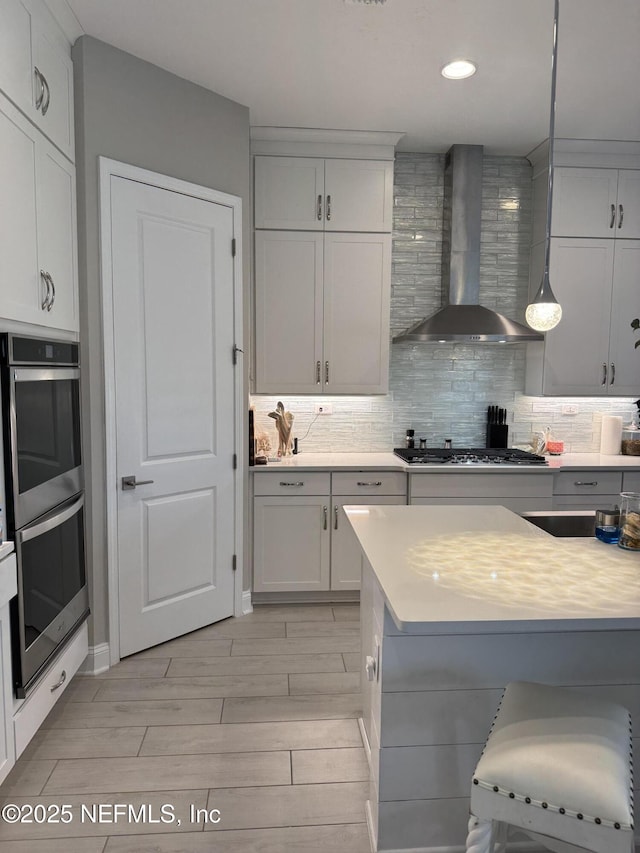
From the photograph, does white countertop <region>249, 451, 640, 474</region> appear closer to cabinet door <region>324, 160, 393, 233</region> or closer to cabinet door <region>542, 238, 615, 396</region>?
cabinet door <region>542, 238, 615, 396</region>

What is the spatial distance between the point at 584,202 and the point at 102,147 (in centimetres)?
300

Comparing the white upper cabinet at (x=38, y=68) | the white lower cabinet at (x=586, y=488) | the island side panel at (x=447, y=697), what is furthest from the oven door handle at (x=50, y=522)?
the white lower cabinet at (x=586, y=488)

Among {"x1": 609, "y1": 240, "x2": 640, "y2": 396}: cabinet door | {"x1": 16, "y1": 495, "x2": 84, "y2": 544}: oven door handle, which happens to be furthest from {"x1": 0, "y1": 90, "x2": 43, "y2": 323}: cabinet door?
{"x1": 609, "y1": 240, "x2": 640, "y2": 396}: cabinet door

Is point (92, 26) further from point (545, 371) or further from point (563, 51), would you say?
point (545, 371)

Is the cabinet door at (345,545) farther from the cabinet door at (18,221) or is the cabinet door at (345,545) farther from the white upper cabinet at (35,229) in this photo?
the cabinet door at (18,221)

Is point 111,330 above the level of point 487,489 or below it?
above

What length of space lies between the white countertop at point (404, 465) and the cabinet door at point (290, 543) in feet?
0.70

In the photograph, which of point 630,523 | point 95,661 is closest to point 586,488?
point 630,523

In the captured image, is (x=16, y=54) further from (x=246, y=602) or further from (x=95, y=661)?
(x=246, y=602)

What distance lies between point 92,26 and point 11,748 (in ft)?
9.45

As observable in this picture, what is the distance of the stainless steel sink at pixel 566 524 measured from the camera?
2.70 metres

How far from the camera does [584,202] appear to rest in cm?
403

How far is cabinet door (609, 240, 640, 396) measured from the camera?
13.4 ft

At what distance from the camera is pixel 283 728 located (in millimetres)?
2527
